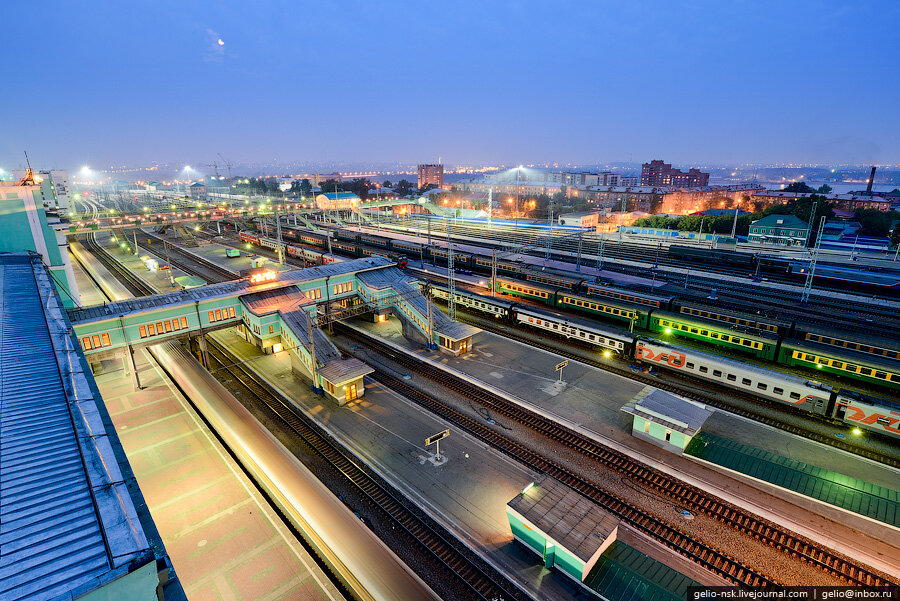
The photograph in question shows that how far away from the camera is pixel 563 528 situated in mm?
15773

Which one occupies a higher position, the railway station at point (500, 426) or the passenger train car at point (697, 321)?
the passenger train car at point (697, 321)

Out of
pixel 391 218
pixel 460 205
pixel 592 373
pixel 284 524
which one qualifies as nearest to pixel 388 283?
pixel 592 373

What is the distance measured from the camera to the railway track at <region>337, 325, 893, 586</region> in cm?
1611

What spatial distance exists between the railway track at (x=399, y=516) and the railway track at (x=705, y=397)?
19.1m

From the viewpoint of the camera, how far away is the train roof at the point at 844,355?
86.1 ft

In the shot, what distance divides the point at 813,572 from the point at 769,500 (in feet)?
12.0

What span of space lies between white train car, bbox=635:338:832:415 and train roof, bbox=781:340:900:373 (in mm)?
4897

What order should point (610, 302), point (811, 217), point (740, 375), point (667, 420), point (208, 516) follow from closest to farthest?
point (208, 516)
point (667, 420)
point (740, 375)
point (610, 302)
point (811, 217)

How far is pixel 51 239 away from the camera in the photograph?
36.9 metres

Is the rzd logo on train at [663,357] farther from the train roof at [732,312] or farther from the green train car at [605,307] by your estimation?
the train roof at [732,312]

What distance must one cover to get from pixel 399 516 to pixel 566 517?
7426mm

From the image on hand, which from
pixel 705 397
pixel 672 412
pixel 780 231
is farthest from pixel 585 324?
pixel 780 231

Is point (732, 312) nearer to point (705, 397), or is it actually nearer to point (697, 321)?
point (697, 321)

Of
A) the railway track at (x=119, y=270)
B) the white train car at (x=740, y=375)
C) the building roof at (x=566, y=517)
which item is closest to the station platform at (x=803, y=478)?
the white train car at (x=740, y=375)
